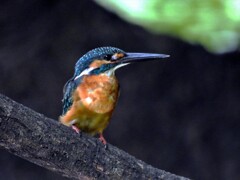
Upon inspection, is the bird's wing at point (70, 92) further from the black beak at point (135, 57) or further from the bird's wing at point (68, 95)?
the black beak at point (135, 57)

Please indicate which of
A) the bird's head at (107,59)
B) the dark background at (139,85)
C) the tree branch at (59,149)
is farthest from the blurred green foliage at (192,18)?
the tree branch at (59,149)

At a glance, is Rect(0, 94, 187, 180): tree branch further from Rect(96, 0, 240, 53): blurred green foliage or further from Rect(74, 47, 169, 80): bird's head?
Rect(96, 0, 240, 53): blurred green foliage

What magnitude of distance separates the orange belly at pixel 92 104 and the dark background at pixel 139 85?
1792 mm

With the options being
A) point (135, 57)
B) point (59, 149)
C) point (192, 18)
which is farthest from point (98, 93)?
point (192, 18)

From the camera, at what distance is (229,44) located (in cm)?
508

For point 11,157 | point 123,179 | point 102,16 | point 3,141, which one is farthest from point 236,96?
point 3,141

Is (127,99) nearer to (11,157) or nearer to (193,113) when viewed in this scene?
(193,113)

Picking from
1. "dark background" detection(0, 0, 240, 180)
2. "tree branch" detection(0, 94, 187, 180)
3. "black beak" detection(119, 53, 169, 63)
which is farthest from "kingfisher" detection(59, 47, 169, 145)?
"dark background" detection(0, 0, 240, 180)

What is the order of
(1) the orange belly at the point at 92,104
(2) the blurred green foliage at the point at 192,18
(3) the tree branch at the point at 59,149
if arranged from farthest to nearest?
(2) the blurred green foliage at the point at 192,18 → (1) the orange belly at the point at 92,104 → (3) the tree branch at the point at 59,149

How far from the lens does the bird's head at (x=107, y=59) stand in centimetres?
320

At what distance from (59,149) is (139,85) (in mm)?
2726

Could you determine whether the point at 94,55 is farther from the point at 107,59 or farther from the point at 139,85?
the point at 139,85

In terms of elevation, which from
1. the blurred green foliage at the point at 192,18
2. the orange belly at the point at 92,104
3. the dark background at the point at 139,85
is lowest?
the orange belly at the point at 92,104

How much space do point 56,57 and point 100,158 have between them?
97.1 inches
